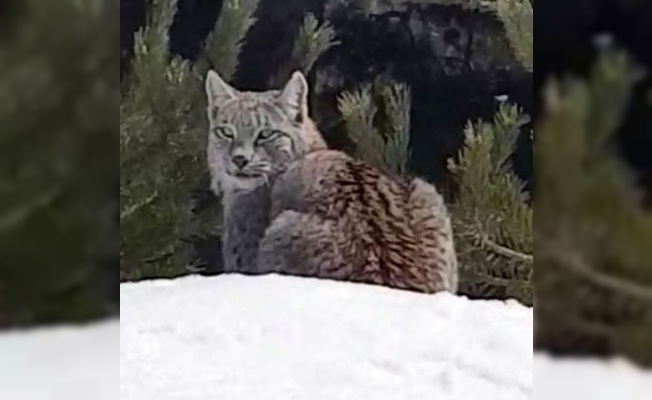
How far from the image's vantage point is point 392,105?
4.66 ft

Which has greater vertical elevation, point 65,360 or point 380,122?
point 380,122

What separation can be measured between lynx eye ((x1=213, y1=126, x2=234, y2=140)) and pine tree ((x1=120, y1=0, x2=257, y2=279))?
0.07ft

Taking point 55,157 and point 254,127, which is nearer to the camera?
point 55,157

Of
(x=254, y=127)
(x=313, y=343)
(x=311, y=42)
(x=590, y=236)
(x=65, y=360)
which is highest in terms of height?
(x=311, y=42)

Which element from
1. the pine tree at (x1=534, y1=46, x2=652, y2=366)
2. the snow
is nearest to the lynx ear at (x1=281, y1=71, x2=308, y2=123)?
the snow

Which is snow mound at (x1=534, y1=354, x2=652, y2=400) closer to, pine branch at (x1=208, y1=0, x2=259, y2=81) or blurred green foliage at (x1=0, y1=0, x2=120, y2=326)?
blurred green foliage at (x1=0, y1=0, x2=120, y2=326)

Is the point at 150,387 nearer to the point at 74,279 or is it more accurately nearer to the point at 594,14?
the point at 74,279

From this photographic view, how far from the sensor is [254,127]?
4.79 ft

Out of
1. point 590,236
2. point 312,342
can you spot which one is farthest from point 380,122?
point 590,236

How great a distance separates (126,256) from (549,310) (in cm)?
77

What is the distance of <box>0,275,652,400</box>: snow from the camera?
1.38m

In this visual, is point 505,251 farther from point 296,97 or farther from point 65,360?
point 65,360

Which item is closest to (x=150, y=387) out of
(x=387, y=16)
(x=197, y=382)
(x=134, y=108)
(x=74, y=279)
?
(x=197, y=382)

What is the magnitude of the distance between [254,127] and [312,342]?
37 cm
